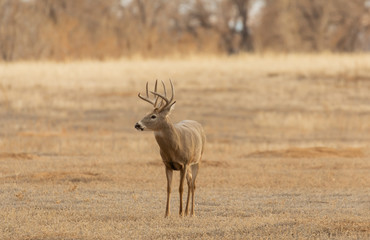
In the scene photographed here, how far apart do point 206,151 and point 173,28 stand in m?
39.4

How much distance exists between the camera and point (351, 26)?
57938 mm

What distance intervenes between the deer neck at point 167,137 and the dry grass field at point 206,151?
0.87 m

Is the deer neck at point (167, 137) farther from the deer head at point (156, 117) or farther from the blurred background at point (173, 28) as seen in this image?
the blurred background at point (173, 28)

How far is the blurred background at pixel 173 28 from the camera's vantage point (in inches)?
1695

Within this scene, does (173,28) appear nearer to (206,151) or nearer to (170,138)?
(206,151)

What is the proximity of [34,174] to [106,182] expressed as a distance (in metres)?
1.29

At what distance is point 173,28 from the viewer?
58250 millimetres

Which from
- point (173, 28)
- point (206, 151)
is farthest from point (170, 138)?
point (173, 28)

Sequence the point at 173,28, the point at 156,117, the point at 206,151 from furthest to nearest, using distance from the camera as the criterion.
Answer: the point at 173,28 < the point at 206,151 < the point at 156,117

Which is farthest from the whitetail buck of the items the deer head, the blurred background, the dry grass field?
the blurred background

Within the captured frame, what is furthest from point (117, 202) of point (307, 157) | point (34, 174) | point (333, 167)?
point (307, 157)

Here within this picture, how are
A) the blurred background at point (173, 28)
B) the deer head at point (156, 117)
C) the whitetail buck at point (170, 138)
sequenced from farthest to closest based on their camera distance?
the blurred background at point (173, 28), the whitetail buck at point (170, 138), the deer head at point (156, 117)

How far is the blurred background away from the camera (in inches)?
1695

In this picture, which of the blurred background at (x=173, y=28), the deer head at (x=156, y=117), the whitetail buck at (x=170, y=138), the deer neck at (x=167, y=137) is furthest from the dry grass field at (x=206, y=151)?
the blurred background at (x=173, y=28)
